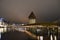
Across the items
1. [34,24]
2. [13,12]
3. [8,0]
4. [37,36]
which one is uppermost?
[8,0]

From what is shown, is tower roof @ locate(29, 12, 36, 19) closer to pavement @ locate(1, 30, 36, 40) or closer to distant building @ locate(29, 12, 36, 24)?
distant building @ locate(29, 12, 36, 24)

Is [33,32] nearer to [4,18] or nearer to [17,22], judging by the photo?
[17,22]

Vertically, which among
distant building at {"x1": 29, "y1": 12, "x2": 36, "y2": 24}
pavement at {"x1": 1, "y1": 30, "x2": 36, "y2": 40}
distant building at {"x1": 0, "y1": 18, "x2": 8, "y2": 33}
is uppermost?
distant building at {"x1": 29, "y1": 12, "x2": 36, "y2": 24}

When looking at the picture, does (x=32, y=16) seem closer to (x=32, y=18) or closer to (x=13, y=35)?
(x=32, y=18)

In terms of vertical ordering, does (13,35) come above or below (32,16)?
below

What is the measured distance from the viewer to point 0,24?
1.23 meters

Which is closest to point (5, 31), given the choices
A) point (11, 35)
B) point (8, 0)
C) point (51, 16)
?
point (11, 35)

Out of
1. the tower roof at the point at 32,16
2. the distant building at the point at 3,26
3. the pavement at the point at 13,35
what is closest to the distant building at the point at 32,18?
the tower roof at the point at 32,16

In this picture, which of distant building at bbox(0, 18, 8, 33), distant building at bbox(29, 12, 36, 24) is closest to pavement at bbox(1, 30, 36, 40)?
distant building at bbox(0, 18, 8, 33)

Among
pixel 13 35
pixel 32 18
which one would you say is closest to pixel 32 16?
pixel 32 18

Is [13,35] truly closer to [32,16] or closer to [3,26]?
[3,26]

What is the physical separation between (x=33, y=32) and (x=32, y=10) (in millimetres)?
235

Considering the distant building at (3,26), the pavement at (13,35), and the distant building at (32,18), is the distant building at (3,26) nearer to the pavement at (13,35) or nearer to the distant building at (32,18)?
the pavement at (13,35)

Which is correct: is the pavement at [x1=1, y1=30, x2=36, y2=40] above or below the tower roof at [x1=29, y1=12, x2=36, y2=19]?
below
